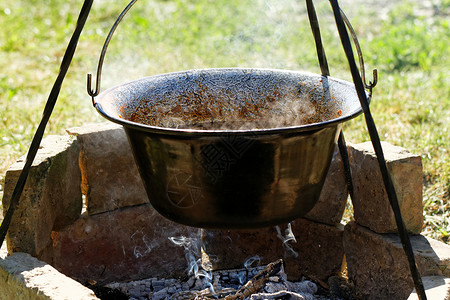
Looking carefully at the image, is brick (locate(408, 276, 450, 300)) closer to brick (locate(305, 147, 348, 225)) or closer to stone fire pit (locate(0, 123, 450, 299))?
stone fire pit (locate(0, 123, 450, 299))

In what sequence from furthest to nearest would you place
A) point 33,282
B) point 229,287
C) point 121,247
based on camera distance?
1. point 121,247
2. point 229,287
3. point 33,282

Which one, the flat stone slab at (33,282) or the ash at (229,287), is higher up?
the flat stone slab at (33,282)

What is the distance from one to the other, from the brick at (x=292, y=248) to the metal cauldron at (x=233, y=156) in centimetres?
72

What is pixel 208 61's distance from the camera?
594cm

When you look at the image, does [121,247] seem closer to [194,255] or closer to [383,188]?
[194,255]

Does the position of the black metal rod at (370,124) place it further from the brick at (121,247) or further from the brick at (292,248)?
the brick at (121,247)

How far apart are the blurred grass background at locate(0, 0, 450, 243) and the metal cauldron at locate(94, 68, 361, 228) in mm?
1395

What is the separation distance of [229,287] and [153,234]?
56cm

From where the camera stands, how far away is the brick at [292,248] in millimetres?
2998

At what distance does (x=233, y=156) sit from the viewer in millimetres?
1976

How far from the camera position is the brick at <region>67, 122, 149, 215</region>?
2865 millimetres

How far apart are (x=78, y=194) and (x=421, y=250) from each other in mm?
1637

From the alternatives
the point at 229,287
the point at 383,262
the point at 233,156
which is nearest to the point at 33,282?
the point at 233,156

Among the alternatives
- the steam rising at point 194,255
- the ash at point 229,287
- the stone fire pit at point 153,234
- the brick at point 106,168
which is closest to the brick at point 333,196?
the stone fire pit at point 153,234
